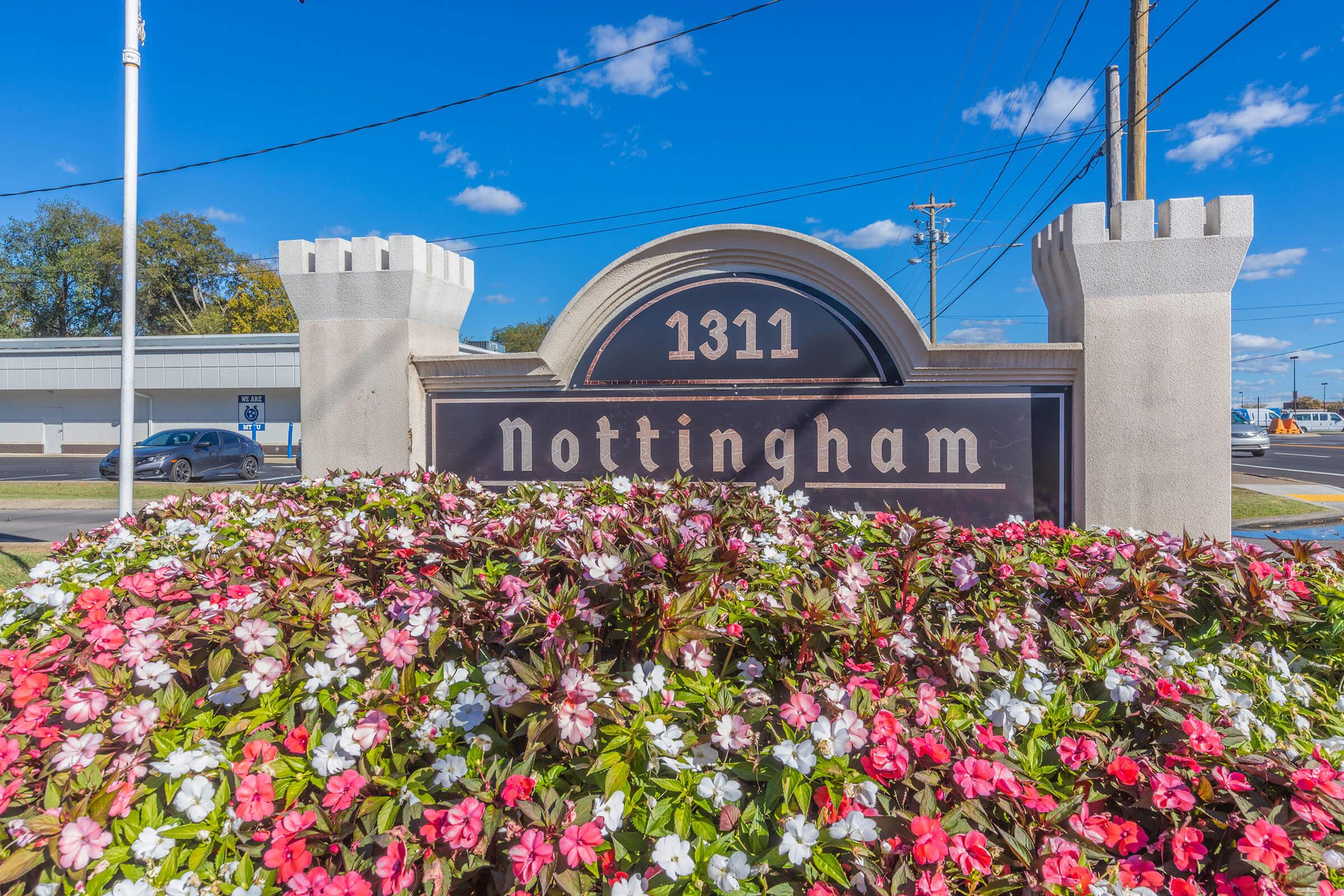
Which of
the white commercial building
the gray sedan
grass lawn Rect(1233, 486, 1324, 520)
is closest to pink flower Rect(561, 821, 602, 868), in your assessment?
grass lawn Rect(1233, 486, 1324, 520)

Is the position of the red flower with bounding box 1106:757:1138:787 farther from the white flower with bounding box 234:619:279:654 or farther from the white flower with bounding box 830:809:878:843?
the white flower with bounding box 234:619:279:654

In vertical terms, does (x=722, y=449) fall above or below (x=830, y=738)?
above

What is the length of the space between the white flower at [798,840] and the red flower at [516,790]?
489mm

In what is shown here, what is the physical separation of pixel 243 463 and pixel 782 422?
20270 millimetres

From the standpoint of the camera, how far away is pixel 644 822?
142cm

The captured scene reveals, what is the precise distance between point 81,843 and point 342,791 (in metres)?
0.47

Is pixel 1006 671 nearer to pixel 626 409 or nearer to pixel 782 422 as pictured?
pixel 782 422

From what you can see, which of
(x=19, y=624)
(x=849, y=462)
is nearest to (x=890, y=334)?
(x=849, y=462)

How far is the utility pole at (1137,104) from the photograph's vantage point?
25.8 ft

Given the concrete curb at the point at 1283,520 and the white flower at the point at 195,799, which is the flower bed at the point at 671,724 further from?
the concrete curb at the point at 1283,520

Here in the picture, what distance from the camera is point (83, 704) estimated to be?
5.52 ft

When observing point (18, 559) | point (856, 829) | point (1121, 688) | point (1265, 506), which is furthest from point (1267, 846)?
point (1265, 506)

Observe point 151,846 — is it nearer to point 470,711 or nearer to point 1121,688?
point 470,711

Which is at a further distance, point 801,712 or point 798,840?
point 801,712
